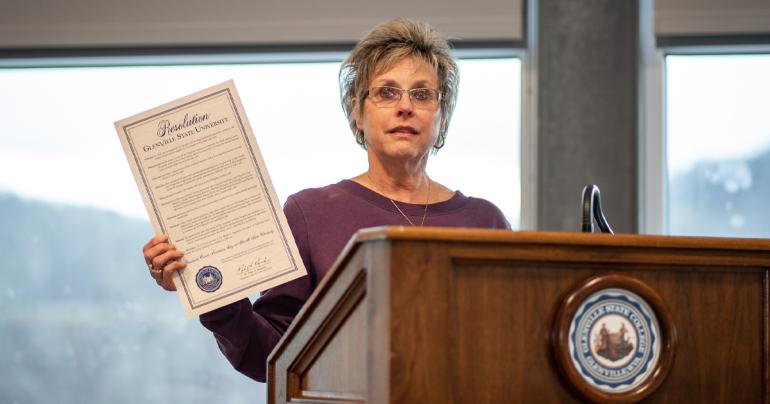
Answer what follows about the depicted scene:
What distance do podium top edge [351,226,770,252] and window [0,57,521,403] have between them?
2395mm

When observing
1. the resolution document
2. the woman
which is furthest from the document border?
the woman

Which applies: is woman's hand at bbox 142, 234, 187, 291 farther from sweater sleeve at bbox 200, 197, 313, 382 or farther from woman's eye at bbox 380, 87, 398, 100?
woman's eye at bbox 380, 87, 398, 100

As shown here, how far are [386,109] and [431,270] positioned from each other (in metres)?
0.90

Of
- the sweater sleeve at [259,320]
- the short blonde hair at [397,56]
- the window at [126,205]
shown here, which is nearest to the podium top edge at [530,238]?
the sweater sleeve at [259,320]

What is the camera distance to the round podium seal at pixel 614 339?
110cm

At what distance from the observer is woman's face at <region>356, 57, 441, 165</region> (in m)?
1.92

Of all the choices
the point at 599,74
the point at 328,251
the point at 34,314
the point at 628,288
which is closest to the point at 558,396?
the point at 628,288

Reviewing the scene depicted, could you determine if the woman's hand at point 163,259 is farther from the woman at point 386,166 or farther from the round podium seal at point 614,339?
the round podium seal at point 614,339

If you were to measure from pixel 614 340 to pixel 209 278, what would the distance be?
745 millimetres

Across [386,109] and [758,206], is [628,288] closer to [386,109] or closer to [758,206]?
[386,109]

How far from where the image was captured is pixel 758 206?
11.7 feet

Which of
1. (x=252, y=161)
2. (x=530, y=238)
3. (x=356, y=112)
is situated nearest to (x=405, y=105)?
(x=356, y=112)

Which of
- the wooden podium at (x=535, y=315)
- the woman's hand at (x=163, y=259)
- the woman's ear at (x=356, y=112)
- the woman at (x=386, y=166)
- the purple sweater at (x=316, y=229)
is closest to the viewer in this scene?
the wooden podium at (x=535, y=315)

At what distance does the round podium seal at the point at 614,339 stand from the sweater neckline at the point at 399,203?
88 centimetres
